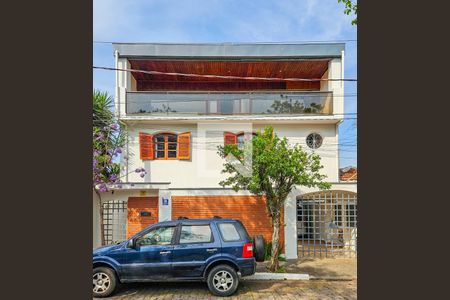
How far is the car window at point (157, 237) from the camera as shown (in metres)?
7.35

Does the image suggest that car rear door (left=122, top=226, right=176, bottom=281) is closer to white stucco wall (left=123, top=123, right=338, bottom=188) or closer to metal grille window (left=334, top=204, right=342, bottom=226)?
white stucco wall (left=123, top=123, right=338, bottom=188)

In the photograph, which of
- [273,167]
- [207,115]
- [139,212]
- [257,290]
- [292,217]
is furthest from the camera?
[207,115]

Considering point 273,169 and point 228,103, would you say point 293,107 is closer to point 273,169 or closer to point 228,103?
point 228,103

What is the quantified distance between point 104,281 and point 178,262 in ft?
5.27

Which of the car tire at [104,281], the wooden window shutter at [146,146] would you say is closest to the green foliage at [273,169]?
the car tire at [104,281]

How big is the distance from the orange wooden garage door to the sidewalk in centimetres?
145

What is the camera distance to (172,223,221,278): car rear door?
716 cm

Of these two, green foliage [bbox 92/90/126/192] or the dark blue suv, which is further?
green foliage [bbox 92/90/126/192]

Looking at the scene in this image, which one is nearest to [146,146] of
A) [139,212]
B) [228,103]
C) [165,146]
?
[165,146]

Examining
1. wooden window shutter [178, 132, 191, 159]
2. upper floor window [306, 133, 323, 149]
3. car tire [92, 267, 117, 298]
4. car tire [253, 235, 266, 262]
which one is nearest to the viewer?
car tire [92, 267, 117, 298]

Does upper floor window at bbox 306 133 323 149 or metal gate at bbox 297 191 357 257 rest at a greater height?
upper floor window at bbox 306 133 323 149

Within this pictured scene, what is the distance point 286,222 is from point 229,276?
461 cm

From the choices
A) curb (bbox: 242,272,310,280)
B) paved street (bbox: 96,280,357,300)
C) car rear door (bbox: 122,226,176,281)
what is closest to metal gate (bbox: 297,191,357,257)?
curb (bbox: 242,272,310,280)

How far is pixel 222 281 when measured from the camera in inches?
281
